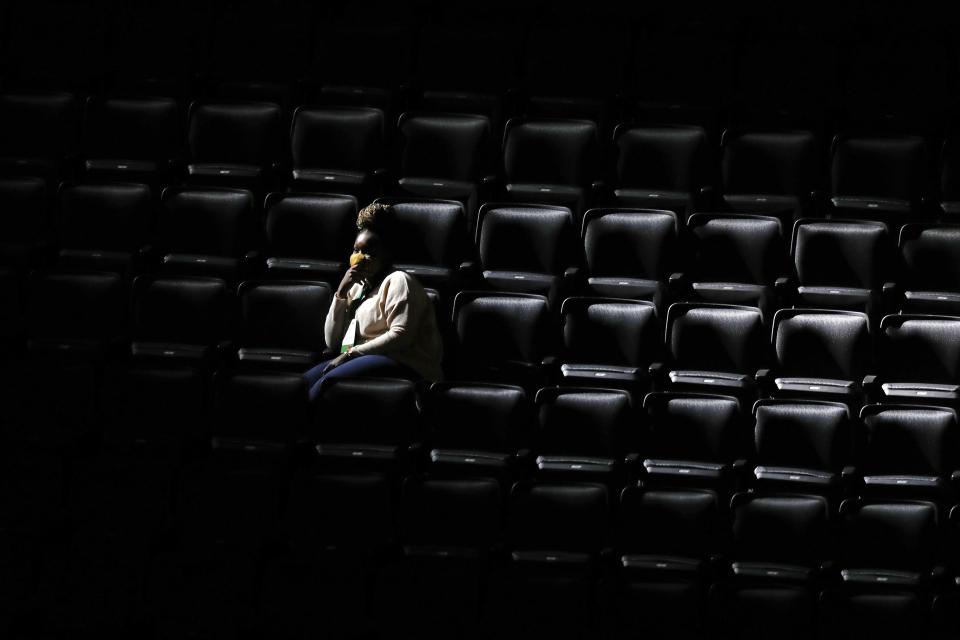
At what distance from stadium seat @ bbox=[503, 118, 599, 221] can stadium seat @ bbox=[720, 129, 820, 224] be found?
0.33 m

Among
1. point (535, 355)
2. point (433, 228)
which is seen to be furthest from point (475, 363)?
point (433, 228)

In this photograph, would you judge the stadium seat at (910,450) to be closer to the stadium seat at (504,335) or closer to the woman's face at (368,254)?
the stadium seat at (504,335)

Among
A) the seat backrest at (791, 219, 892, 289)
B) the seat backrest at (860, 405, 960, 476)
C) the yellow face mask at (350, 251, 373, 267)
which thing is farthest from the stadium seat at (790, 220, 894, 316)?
the yellow face mask at (350, 251, 373, 267)

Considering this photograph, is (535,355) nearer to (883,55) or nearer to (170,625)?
(170,625)

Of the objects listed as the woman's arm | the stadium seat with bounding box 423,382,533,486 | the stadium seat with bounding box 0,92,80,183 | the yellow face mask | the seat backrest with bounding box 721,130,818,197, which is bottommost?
the stadium seat with bounding box 423,382,533,486

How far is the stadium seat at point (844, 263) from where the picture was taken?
9.45 feet

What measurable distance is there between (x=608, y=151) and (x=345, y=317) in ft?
2.74

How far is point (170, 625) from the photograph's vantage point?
2.46 metres

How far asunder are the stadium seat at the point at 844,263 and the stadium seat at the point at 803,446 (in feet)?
1.10

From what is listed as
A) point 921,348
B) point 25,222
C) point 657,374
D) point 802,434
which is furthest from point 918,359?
point 25,222

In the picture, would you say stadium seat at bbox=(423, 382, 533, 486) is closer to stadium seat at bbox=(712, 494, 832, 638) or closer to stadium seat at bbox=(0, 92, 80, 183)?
stadium seat at bbox=(712, 494, 832, 638)

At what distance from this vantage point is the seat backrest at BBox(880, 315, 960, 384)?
9.00 feet

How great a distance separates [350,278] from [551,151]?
0.63 m

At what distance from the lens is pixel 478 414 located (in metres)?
2.65
